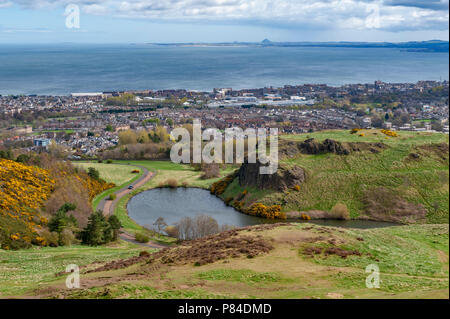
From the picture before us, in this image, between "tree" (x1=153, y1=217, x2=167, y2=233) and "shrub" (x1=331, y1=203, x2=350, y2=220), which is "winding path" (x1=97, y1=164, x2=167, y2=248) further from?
"shrub" (x1=331, y1=203, x2=350, y2=220)

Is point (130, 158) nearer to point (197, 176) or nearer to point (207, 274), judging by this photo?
point (197, 176)

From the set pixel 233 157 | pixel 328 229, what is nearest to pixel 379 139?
pixel 233 157

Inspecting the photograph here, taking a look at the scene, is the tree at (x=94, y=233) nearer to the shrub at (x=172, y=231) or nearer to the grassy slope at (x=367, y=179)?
the shrub at (x=172, y=231)

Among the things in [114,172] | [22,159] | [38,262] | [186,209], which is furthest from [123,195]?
[38,262]

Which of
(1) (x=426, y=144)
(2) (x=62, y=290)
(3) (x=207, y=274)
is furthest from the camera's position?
(1) (x=426, y=144)

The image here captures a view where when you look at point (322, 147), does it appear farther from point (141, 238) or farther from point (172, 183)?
point (141, 238)

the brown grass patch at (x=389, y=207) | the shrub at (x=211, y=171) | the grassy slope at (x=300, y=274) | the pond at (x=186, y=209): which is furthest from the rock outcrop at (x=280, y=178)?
the grassy slope at (x=300, y=274)
